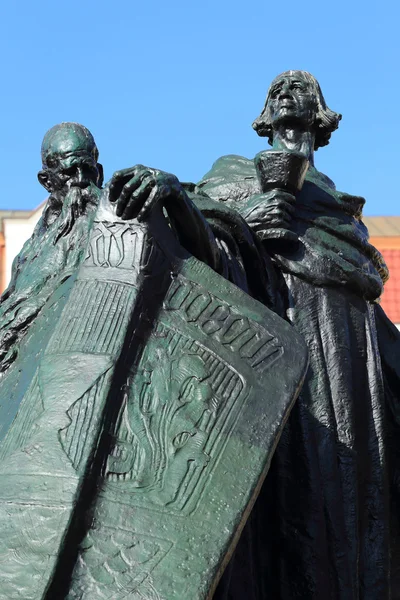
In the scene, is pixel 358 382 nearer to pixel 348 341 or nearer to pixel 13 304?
pixel 348 341

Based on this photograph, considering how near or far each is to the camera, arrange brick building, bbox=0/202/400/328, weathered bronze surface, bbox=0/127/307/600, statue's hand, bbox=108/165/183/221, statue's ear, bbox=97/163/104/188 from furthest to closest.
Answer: brick building, bbox=0/202/400/328, statue's ear, bbox=97/163/104/188, statue's hand, bbox=108/165/183/221, weathered bronze surface, bbox=0/127/307/600

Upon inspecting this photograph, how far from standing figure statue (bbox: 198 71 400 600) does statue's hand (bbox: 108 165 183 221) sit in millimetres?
951

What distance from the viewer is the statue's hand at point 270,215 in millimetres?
5336

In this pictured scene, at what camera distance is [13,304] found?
4871 mm

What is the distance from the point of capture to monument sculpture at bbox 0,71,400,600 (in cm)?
367

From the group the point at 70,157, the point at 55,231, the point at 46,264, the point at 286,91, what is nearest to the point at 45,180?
the point at 70,157

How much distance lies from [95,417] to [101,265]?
26.0 inches

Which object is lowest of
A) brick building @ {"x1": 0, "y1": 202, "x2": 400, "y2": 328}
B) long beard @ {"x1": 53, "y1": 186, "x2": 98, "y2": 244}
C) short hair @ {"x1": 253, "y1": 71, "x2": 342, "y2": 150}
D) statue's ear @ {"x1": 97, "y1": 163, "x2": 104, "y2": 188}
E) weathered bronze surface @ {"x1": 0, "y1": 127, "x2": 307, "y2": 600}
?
weathered bronze surface @ {"x1": 0, "y1": 127, "x2": 307, "y2": 600}

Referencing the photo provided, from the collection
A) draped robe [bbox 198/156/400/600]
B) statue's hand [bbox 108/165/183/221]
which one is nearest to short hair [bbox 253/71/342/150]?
draped robe [bbox 198/156/400/600]

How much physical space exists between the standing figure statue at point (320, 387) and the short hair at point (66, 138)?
2.26ft

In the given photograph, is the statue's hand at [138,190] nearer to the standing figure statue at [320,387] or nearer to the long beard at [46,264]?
the long beard at [46,264]

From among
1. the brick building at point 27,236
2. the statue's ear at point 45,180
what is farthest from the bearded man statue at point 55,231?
the brick building at point 27,236

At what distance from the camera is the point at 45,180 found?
17.2 feet

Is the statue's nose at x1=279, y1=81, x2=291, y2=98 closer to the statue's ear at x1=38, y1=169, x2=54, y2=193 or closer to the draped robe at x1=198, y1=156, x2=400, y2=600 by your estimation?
the draped robe at x1=198, y1=156, x2=400, y2=600
